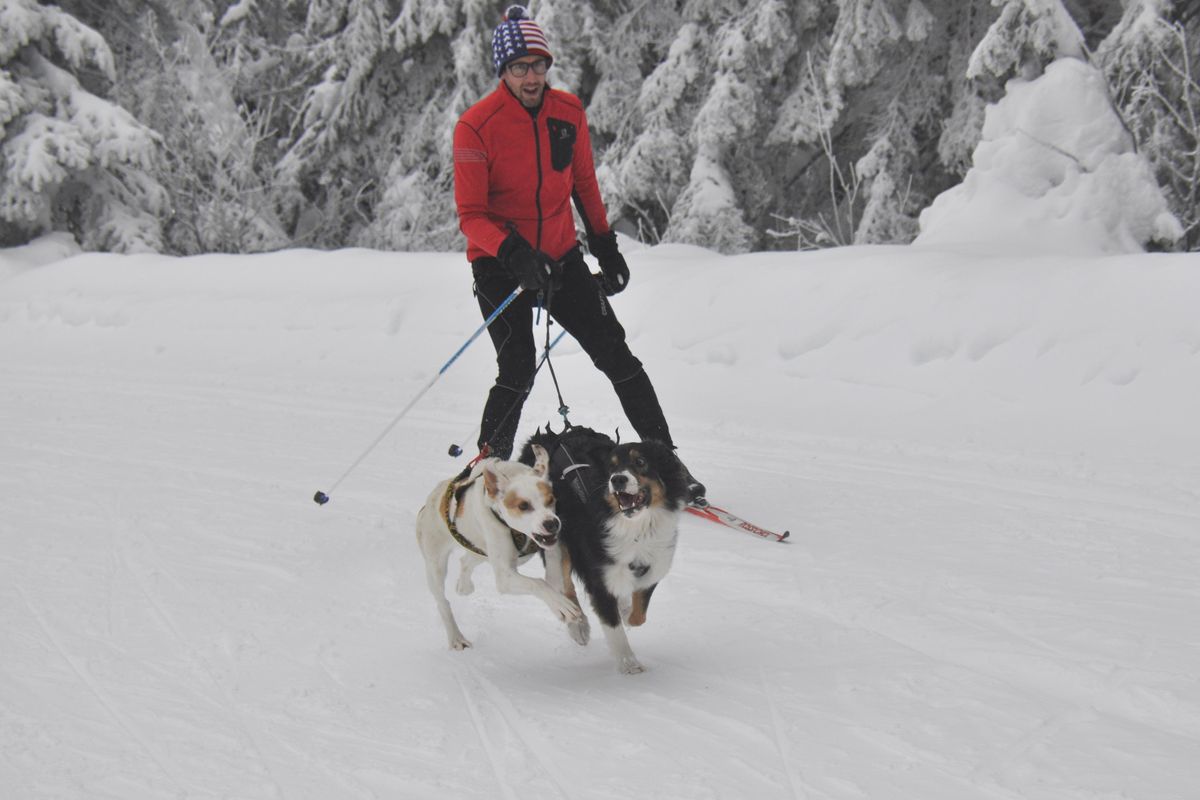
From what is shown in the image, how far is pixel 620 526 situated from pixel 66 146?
1372 centimetres

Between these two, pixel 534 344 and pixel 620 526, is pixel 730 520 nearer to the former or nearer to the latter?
pixel 534 344

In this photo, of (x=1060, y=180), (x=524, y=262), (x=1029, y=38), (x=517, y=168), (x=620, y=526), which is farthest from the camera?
(x=1060, y=180)

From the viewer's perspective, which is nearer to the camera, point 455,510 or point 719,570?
point 455,510

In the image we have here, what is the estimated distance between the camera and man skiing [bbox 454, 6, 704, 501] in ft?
14.8

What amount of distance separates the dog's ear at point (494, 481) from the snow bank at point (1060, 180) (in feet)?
21.9

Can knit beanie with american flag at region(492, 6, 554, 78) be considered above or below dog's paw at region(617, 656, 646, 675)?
above

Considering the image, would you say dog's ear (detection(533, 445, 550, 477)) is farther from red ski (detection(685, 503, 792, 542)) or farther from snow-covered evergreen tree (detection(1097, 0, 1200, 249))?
snow-covered evergreen tree (detection(1097, 0, 1200, 249))

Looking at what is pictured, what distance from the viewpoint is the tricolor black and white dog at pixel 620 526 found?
3.36m

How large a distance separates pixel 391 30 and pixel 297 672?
14.1m

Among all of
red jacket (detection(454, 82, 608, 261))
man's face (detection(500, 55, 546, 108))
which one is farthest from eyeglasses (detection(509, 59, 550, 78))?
red jacket (detection(454, 82, 608, 261))

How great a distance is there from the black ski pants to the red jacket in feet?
0.50

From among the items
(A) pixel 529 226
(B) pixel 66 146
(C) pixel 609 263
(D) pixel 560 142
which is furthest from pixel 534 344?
(B) pixel 66 146

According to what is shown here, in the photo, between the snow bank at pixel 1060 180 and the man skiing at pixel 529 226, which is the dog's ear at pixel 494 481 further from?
the snow bank at pixel 1060 180

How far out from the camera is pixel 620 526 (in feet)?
11.0
